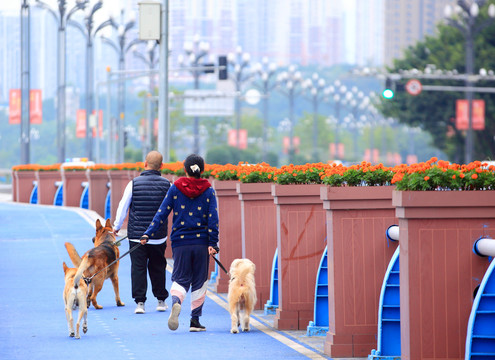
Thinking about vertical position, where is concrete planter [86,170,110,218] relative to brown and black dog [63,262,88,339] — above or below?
above

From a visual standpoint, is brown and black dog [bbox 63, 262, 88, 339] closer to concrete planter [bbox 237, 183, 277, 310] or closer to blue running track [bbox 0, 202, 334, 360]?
blue running track [bbox 0, 202, 334, 360]

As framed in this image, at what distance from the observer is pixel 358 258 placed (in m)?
9.37

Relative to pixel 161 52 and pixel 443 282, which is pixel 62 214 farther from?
pixel 443 282

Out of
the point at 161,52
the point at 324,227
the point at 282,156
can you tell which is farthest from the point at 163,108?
the point at 282,156

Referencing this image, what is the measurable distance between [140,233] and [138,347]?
110 inches

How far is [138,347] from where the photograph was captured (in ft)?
31.7

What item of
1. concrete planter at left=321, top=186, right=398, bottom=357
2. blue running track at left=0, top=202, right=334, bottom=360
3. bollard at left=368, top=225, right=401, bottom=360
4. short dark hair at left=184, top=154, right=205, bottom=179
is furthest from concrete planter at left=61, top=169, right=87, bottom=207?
bollard at left=368, top=225, right=401, bottom=360

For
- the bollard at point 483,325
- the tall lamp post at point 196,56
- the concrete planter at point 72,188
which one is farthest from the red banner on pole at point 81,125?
the bollard at point 483,325

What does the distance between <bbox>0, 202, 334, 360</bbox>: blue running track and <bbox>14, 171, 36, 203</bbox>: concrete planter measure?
23.0 metres

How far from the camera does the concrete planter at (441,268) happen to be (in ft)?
25.5

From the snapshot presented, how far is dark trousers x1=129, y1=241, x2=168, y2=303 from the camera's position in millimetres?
12328

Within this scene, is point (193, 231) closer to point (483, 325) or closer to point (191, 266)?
point (191, 266)

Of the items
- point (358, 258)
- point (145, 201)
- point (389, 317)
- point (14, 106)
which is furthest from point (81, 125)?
point (389, 317)

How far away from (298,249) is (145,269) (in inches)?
86.8
